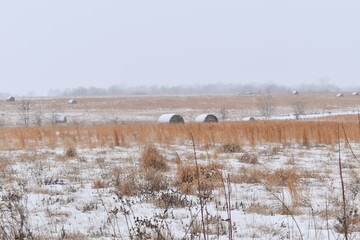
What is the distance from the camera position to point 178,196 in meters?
4.11

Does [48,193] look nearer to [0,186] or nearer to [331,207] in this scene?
[0,186]

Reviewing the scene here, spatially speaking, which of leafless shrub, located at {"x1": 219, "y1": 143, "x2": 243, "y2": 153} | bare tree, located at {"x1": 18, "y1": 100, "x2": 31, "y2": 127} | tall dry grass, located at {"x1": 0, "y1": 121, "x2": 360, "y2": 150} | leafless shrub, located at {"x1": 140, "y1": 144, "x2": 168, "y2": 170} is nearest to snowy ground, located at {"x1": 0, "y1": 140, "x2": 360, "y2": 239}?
leafless shrub, located at {"x1": 140, "y1": 144, "x2": 168, "y2": 170}

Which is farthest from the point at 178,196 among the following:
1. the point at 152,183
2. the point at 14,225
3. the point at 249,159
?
the point at 249,159

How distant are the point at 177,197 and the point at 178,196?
0.80 feet

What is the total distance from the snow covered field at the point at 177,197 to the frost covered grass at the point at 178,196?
14 millimetres

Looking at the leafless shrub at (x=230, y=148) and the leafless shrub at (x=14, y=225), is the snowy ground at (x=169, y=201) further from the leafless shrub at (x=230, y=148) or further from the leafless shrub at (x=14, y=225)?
the leafless shrub at (x=230, y=148)

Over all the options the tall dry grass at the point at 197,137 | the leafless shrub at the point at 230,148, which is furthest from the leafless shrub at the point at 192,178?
the tall dry grass at the point at 197,137

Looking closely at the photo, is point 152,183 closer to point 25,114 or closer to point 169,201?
point 169,201

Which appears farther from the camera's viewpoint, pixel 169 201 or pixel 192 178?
pixel 192 178

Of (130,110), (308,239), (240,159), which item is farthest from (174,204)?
(130,110)

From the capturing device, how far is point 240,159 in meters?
6.86

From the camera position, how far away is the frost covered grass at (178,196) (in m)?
2.97

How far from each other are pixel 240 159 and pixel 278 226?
146 inches

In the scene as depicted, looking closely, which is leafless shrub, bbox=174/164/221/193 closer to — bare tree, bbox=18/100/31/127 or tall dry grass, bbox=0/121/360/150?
tall dry grass, bbox=0/121/360/150
